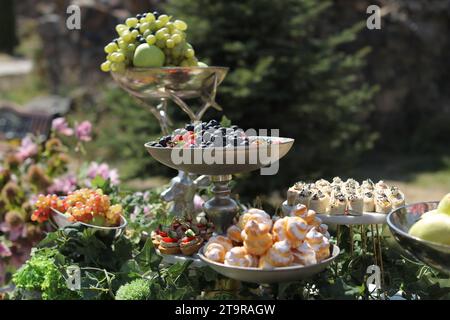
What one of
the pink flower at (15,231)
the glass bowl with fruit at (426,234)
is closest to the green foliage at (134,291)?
the glass bowl with fruit at (426,234)

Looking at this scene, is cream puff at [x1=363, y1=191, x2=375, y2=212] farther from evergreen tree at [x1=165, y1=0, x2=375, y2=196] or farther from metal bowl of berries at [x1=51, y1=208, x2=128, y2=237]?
evergreen tree at [x1=165, y1=0, x2=375, y2=196]

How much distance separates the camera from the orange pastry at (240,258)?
3.62ft

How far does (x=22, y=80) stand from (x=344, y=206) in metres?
9.83

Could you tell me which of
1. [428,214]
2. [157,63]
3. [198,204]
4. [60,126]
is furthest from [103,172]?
[428,214]

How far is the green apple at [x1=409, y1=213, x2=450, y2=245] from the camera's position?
1074 millimetres

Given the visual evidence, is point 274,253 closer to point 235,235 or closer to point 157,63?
point 235,235

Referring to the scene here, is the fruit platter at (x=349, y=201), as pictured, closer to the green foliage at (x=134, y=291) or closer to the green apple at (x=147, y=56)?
the green foliage at (x=134, y=291)

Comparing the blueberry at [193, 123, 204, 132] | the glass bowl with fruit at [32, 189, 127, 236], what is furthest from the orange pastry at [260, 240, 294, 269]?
Result: the glass bowl with fruit at [32, 189, 127, 236]

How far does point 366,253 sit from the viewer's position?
142 cm

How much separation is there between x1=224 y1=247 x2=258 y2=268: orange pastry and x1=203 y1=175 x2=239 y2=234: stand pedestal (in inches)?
10.1

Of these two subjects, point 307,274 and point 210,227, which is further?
point 210,227

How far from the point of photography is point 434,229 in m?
1.09

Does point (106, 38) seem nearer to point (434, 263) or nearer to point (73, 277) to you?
point (73, 277)

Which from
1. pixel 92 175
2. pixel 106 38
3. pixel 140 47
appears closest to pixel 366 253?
pixel 140 47
